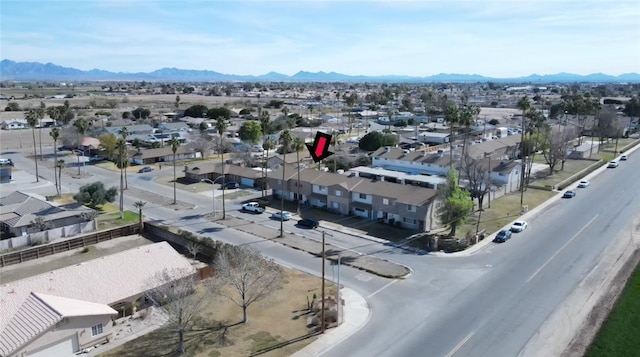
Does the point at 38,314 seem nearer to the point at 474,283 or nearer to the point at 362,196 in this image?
the point at 474,283

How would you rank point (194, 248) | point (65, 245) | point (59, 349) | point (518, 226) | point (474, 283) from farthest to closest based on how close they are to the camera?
point (518, 226) → point (65, 245) → point (194, 248) → point (474, 283) → point (59, 349)

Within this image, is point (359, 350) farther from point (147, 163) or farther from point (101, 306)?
point (147, 163)

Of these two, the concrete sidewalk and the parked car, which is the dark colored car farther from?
the parked car

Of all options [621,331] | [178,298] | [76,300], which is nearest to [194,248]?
[76,300]

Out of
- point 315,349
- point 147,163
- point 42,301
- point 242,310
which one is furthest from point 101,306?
point 147,163

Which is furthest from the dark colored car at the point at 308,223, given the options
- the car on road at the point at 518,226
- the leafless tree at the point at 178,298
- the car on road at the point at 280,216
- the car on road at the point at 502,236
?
the car on road at the point at 518,226

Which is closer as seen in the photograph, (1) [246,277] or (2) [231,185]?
(1) [246,277]
